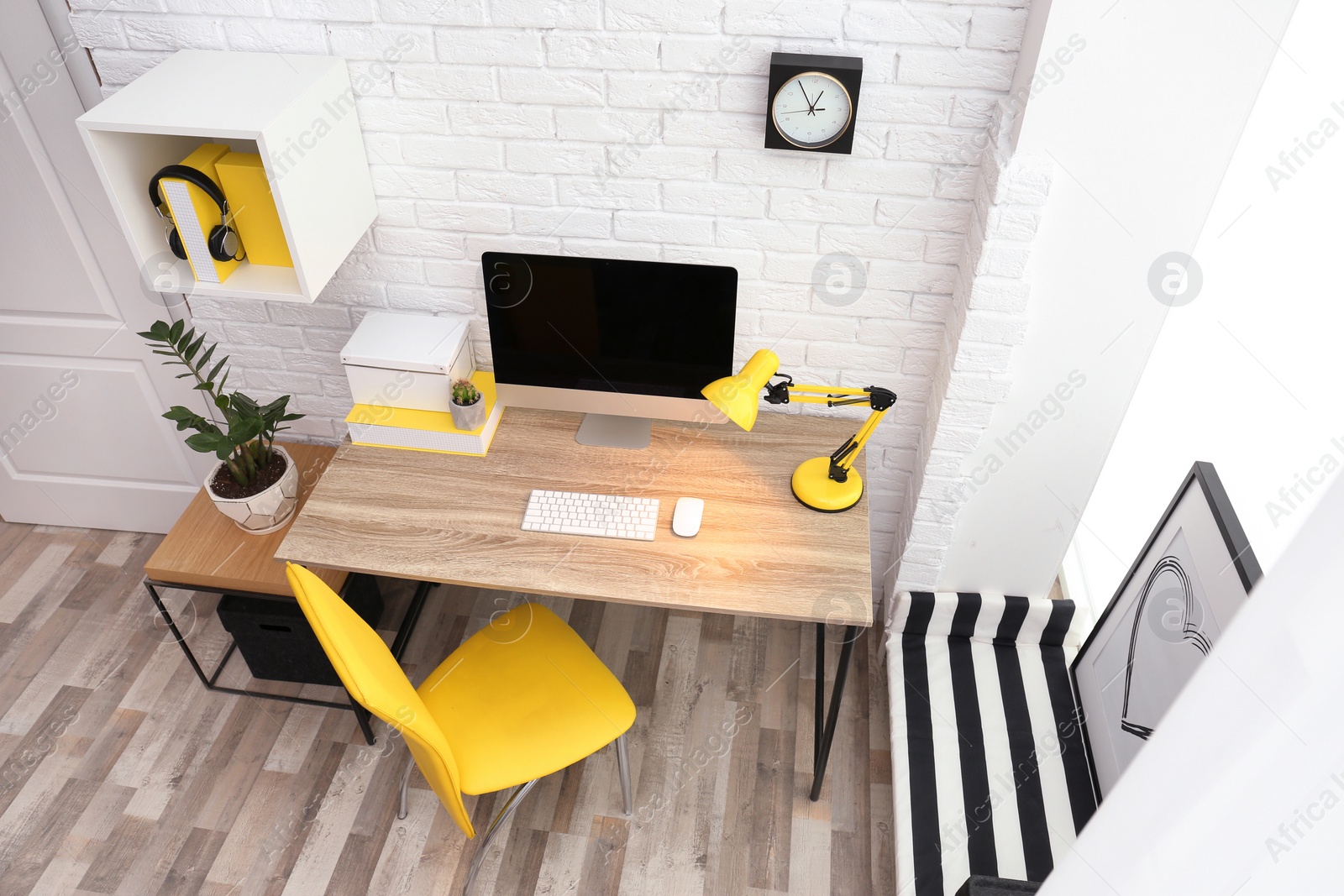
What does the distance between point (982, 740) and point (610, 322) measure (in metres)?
1.41

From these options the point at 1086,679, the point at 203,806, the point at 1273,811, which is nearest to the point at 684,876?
the point at 1086,679

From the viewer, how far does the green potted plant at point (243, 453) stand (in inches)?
84.2

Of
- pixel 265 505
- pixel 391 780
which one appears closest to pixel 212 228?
pixel 265 505

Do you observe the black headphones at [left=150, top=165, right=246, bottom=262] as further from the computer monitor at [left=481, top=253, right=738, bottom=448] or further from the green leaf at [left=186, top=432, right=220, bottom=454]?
the computer monitor at [left=481, top=253, right=738, bottom=448]

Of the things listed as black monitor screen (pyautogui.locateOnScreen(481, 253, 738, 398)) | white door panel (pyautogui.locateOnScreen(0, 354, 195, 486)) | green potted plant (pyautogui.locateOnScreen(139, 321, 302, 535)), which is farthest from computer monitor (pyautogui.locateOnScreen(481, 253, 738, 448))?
white door panel (pyautogui.locateOnScreen(0, 354, 195, 486))

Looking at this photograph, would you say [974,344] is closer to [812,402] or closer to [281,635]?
[812,402]

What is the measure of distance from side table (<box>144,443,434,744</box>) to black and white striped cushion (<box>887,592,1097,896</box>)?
55.1 inches

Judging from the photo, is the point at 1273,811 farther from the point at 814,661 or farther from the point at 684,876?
the point at 814,661

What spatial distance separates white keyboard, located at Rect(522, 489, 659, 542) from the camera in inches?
78.4

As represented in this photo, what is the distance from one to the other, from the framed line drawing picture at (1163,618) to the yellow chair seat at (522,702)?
111 cm

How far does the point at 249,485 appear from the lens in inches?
91.7

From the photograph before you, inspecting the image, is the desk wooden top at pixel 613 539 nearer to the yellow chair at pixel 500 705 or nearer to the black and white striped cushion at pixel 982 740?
the yellow chair at pixel 500 705

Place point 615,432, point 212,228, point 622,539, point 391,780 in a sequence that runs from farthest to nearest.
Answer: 1. point 391,780
2. point 615,432
3. point 622,539
4. point 212,228

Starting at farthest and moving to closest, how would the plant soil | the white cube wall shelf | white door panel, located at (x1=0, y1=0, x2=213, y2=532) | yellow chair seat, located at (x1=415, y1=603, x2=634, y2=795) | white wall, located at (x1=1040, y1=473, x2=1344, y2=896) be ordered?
the plant soil → white door panel, located at (x1=0, y1=0, x2=213, y2=532) → yellow chair seat, located at (x1=415, y1=603, x2=634, y2=795) → the white cube wall shelf → white wall, located at (x1=1040, y1=473, x2=1344, y2=896)
